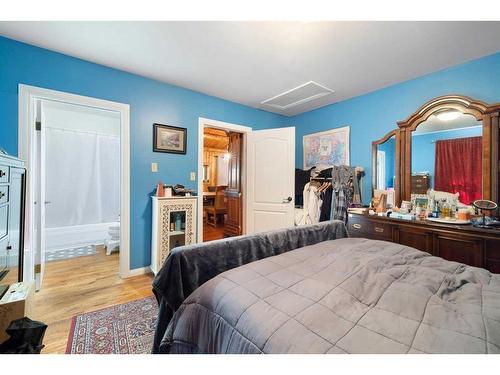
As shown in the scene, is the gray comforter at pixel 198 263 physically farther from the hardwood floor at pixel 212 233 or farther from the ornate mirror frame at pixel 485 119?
the hardwood floor at pixel 212 233

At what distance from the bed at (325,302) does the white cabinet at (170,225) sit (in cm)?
153

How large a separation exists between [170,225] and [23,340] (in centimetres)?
177

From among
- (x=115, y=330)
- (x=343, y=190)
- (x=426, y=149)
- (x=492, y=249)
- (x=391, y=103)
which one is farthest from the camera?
(x=343, y=190)

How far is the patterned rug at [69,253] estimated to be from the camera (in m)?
3.16

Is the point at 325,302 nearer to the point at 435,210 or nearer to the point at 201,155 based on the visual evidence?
the point at 435,210

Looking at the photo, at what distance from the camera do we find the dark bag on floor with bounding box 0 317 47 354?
2.94 feet

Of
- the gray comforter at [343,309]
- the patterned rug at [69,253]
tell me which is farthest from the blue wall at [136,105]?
the gray comforter at [343,309]

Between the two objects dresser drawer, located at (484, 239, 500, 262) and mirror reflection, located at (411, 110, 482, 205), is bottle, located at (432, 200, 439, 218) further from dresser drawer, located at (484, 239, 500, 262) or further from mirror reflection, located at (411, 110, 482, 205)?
dresser drawer, located at (484, 239, 500, 262)

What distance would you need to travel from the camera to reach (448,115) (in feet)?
7.52

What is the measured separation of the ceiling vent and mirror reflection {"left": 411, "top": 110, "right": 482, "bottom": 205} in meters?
1.29

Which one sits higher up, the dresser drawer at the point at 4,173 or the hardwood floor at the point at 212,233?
the dresser drawer at the point at 4,173

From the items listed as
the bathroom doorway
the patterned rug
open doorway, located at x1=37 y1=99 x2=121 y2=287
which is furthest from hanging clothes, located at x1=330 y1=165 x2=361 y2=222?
the patterned rug

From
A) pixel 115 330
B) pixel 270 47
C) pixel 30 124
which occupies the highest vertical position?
pixel 270 47

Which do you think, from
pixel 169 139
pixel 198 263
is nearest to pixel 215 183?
pixel 169 139
